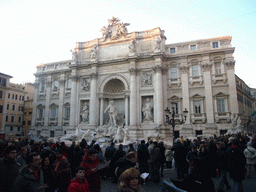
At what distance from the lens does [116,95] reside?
94.3ft

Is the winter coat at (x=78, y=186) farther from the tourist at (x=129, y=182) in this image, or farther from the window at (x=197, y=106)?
the window at (x=197, y=106)

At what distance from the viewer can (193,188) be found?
3242mm

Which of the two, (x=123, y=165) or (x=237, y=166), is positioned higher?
(x=123, y=165)

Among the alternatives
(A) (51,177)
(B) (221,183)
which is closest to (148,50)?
(B) (221,183)

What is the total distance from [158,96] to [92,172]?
20.3 metres

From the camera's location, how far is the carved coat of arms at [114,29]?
28.3m

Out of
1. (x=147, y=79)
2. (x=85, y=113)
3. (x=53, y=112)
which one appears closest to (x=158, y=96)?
(x=147, y=79)

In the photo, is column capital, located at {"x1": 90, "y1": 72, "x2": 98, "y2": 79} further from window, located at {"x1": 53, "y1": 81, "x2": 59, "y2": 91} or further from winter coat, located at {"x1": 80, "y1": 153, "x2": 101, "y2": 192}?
winter coat, located at {"x1": 80, "y1": 153, "x2": 101, "y2": 192}

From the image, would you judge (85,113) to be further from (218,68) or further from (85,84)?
(218,68)

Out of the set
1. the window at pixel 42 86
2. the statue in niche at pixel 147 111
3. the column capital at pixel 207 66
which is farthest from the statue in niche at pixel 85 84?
the column capital at pixel 207 66

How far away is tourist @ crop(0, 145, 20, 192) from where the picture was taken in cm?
410

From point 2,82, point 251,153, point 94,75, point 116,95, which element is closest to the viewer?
point 251,153

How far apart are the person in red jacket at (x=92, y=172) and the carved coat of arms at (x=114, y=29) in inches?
991

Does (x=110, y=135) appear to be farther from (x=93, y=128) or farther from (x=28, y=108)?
(x=28, y=108)
